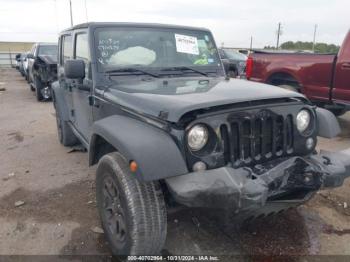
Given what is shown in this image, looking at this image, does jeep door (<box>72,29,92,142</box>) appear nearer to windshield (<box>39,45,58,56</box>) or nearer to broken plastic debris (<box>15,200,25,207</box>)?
broken plastic debris (<box>15,200,25,207</box>)

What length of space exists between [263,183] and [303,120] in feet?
2.94

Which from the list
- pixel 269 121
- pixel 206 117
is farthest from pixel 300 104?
pixel 206 117

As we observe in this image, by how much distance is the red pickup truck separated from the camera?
5988mm

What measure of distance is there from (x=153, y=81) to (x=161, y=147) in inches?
48.8

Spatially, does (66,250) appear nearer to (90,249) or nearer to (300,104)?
(90,249)

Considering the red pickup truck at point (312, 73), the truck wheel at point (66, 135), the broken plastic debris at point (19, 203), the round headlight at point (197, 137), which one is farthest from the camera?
the red pickup truck at point (312, 73)

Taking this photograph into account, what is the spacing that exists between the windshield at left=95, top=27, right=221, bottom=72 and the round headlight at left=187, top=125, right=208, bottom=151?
1.40 m

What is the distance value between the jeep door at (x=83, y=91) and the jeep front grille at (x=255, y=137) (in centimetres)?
169

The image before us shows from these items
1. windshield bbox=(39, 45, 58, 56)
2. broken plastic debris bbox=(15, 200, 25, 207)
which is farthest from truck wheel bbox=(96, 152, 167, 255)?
windshield bbox=(39, 45, 58, 56)

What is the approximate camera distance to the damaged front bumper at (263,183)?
213cm

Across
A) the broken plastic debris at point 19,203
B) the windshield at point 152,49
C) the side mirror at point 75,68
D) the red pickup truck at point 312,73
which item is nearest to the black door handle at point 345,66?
the red pickup truck at point 312,73

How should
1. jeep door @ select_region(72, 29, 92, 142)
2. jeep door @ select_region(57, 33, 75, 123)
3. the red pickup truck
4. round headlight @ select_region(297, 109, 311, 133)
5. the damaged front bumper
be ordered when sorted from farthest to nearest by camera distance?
the red pickup truck
jeep door @ select_region(57, 33, 75, 123)
jeep door @ select_region(72, 29, 92, 142)
round headlight @ select_region(297, 109, 311, 133)
the damaged front bumper

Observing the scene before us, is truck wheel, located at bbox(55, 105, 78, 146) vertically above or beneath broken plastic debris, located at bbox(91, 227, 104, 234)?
above

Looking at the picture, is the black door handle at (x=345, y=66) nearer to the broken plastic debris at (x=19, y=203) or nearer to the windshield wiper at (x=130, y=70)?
the windshield wiper at (x=130, y=70)
